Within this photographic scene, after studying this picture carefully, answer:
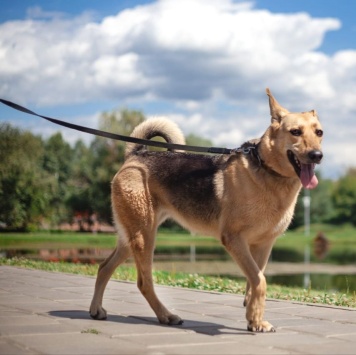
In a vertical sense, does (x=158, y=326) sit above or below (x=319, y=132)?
below

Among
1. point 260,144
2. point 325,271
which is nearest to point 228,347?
point 260,144

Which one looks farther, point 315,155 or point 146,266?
point 146,266

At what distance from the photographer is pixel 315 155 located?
19.1 ft

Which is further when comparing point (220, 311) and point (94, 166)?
point (94, 166)

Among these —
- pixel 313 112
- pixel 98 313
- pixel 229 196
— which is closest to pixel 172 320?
pixel 98 313

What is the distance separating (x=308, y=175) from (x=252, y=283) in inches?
43.3

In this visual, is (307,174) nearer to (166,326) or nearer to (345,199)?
(166,326)

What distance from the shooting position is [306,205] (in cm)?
8306

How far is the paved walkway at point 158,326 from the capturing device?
5.26 m

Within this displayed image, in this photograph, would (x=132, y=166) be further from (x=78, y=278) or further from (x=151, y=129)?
(x=78, y=278)

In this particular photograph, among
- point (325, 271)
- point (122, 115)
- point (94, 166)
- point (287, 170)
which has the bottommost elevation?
point (325, 271)

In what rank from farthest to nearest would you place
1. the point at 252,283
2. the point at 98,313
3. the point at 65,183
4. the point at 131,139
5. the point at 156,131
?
the point at 65,183 → the point at 156,131 → the point at 131,139 → the point at 98,313 → the point at 252,283

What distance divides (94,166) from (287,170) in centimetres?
5492

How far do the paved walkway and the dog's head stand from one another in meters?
1.43
